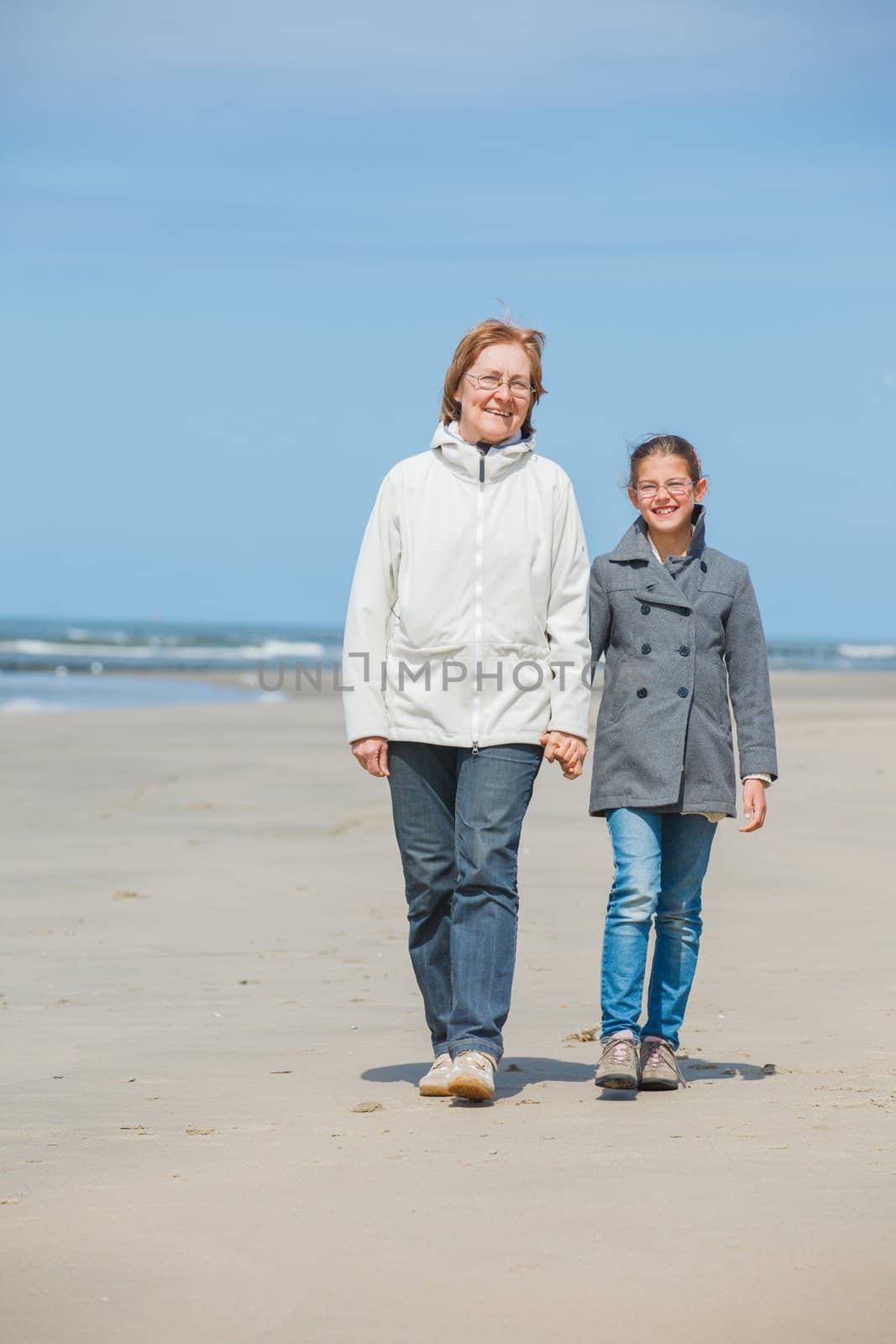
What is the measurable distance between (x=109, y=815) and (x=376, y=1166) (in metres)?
6.83

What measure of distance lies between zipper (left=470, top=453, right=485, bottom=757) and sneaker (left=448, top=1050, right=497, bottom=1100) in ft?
2.29

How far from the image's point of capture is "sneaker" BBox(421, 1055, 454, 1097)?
3.75 metres

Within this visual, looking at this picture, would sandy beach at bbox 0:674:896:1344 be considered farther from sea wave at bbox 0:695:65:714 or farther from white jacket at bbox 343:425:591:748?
sea wave at bbox 0:695:65:714

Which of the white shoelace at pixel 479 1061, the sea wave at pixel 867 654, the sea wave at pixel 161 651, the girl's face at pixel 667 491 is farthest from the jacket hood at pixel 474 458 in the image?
the sea wave at pixel 867 654

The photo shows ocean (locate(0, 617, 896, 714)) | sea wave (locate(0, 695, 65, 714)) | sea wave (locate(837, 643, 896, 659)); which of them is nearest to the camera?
sea wave (locate(0, 695, 65, 714))

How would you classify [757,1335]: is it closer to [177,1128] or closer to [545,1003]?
[177,1128]

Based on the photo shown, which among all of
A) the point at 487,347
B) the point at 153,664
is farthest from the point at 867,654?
the point at 487,347

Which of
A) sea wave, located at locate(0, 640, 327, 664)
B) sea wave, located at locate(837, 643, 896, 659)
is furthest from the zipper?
sea wave, located at locate(837, 643, 896, 659)

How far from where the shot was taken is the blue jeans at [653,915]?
393 cm

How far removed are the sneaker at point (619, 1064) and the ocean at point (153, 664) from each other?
55.4ft

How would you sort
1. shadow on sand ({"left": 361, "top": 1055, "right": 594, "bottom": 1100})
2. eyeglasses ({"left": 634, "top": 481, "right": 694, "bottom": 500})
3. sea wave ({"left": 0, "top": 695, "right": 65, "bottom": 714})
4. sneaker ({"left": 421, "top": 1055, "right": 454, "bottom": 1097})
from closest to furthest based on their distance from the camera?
sneaker ({"left": 421, "top": 1055, "right": 454, "bottom": 1097}) < shadow on sand ({"left": 361, "top": 1055, "right": 594, "bottom": 1100}) < eyeglasses ({"left": 634, "top": 481, "right": 694, "bottom": 500}) < sea wave ({"left": 0, "top": 695, "right": 65, "bottom": 714})

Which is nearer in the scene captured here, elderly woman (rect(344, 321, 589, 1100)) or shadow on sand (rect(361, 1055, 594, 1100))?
elderly woman (rect(344, 321, 589, 1100))

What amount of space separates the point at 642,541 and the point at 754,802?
28.2 inches

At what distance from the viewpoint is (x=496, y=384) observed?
3963 millimetres
